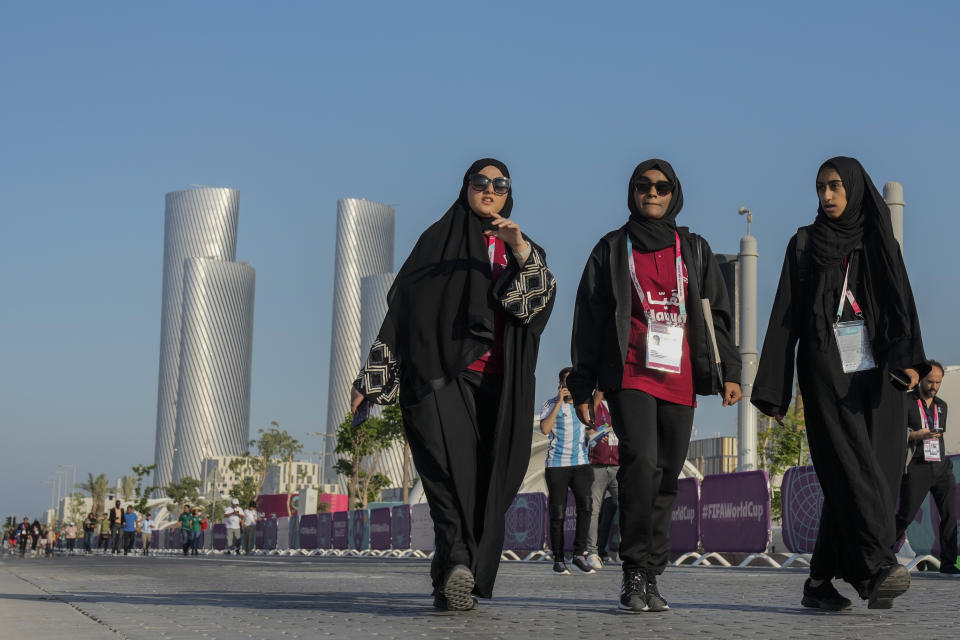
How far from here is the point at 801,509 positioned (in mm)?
14891

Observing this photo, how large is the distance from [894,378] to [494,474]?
176 centimetres

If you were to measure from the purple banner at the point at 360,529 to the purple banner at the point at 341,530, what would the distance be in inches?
11.8

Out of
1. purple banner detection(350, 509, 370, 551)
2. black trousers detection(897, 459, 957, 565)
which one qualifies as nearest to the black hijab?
black trousers detection(897, 459, 957, 565)

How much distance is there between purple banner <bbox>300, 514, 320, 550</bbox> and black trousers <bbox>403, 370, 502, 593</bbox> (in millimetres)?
30858

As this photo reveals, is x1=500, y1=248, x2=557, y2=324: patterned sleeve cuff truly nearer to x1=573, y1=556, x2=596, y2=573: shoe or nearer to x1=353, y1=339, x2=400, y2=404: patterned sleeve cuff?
x1=353, y1=339, x2=400, y2=404: patterned sleeve cuff

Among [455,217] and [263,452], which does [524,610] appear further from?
[263,452]

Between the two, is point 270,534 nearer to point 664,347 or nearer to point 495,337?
point 495,337

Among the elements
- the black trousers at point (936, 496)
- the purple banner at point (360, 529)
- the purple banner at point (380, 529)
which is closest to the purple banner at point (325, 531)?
the purple banner at point (360, 529)

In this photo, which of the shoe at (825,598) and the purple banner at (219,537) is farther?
the purple banner at (219,537)

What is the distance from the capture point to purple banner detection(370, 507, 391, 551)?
29.1 m

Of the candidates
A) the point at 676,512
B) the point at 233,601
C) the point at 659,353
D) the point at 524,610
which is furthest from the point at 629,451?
the point at 676,512

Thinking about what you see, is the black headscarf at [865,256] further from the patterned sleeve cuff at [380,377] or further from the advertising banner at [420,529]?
the advertising banner at [420,529]

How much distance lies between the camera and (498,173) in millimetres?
6047

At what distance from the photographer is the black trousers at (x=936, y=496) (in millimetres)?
11625
